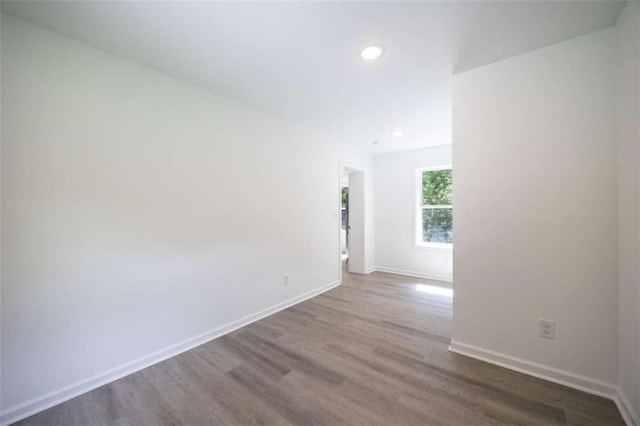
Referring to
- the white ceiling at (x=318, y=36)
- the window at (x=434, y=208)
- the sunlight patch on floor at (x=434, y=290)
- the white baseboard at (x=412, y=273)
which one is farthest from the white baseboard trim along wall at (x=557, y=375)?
the window at (x=434, y=208)

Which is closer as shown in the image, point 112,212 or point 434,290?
point 112,212

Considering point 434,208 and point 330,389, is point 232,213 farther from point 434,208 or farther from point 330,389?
point 434,208

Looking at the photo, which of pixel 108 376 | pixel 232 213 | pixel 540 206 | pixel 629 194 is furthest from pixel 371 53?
pixel 108 376

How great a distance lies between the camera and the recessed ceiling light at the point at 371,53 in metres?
1.84

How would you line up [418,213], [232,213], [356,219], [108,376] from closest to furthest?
[108,376] < [232,213] < [418,213] < [356,219]

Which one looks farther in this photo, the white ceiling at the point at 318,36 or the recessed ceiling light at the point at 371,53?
the recessed ceiling light at the point at 371,53

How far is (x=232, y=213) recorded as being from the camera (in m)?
2.69

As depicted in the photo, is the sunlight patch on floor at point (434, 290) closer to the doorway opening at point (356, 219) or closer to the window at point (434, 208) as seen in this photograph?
the window at point (434, 208)

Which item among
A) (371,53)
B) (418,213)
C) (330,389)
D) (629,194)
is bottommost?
A: (330,389)

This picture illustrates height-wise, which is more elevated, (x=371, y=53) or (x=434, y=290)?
(x=371, y=53)

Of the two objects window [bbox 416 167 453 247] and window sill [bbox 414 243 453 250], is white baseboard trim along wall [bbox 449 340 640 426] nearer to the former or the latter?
window sill [bbox 414 243 453 250]

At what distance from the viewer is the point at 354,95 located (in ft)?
8.50

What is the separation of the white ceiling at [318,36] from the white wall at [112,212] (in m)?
0.27

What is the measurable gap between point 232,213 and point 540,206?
274 centimetres
